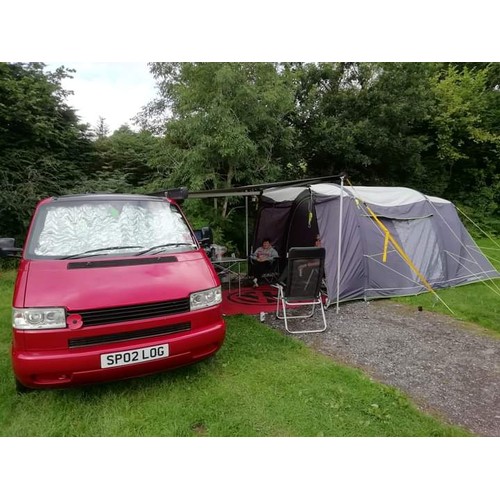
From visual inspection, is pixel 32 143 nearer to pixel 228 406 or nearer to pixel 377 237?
pixel 377 237

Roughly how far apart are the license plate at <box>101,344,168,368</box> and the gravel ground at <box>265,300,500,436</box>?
2.17 metres

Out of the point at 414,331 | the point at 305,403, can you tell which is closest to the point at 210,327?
the point at 305,403

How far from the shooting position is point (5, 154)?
9.88m

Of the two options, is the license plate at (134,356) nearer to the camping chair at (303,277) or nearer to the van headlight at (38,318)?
the van headlight at (38,318)

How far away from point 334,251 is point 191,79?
5444 millimetres

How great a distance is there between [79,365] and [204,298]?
3.68 feet

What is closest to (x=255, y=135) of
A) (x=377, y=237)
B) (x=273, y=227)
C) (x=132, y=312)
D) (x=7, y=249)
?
(x=273, y=227)

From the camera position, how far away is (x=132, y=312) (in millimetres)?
2877

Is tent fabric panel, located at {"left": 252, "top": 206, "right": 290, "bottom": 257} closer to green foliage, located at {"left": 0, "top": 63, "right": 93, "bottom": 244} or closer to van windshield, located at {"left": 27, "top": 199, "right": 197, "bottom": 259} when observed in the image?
van windshield, located at {"left": 27, "top": 199, "right": 197, "bottom": 259}

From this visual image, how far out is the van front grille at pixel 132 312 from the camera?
108 inches

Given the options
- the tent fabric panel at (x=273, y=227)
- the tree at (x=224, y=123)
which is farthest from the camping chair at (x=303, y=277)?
the tree at (x=224, y=123)

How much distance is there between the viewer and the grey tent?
20.9ft

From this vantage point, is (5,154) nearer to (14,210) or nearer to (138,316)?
(14,210)

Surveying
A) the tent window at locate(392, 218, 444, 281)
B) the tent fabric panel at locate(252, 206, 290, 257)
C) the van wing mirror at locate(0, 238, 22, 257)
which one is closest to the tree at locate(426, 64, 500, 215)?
the tent window at locate(392, 218, 444, 281)
